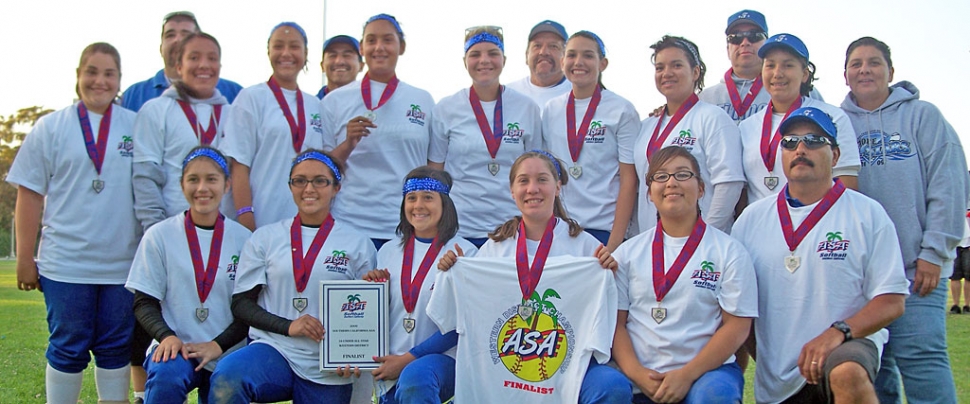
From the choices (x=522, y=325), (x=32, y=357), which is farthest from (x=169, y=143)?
(x=32, y=357)

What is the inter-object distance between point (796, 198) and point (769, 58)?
1.19 metres

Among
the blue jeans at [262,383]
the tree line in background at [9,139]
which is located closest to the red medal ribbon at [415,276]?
the blue jeans at [262,383]

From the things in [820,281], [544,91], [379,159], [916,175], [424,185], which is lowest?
[820,281]

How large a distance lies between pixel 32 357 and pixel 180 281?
6897 millimetres

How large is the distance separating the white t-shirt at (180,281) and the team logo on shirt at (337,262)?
66 centimetres

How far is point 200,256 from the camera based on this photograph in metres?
5.17

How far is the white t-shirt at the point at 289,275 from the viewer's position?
5.00 metres

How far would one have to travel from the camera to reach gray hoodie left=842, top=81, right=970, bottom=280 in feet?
16.9

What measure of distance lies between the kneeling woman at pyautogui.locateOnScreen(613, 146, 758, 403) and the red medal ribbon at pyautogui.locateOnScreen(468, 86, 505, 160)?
1.45m

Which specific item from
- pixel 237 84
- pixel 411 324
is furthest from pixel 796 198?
pixel 237 84

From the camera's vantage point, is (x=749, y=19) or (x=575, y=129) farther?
(x=749, y=19)

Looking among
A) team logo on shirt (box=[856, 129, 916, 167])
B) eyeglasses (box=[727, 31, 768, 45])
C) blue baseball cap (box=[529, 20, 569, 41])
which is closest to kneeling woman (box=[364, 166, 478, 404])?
blue baseball cap (box=[529, 20, 569, 41])

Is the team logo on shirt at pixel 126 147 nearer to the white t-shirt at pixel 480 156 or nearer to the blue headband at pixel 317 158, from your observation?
the blue headband at pixel 317 158

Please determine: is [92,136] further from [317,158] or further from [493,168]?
[493,168]
